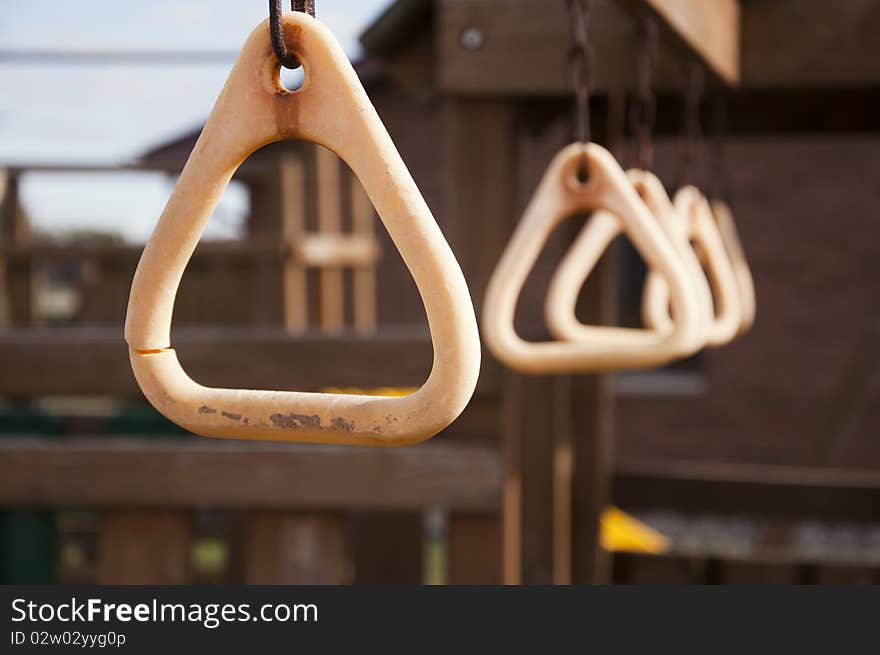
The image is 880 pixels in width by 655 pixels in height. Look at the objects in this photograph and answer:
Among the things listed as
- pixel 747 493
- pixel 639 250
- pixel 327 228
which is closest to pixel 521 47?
pixel 639 250

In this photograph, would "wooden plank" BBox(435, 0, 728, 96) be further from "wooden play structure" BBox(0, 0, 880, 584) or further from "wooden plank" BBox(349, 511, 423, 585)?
"wooden plank" BBox(349, 511, 423, 585)

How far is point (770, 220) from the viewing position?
7.36 m

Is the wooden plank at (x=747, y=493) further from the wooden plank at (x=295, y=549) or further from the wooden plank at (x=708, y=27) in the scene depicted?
the wooden plank at (x=708, y=27)

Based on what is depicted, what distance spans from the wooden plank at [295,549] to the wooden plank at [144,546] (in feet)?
0.41

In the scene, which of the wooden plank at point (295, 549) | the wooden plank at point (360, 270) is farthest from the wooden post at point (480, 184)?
the wooden plank at point (360, 270)

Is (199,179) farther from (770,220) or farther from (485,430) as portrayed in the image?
(770,220)

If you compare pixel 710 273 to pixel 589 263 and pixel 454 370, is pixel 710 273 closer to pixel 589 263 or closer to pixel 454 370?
pixel 589 263

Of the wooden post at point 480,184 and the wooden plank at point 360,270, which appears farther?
the wooden plank at point 360,270

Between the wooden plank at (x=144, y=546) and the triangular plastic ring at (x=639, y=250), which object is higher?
the triangular plastic ring at (x=639, y=250)

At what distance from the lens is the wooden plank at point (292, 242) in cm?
440

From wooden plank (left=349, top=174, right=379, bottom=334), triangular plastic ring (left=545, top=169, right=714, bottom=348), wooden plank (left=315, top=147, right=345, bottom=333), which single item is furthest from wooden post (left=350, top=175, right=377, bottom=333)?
triangular plastic ring (left=545, top=169, right=714, bottom=348)

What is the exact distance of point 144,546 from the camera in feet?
6.59

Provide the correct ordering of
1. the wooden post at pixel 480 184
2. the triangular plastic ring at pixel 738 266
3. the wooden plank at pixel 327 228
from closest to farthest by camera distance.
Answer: the triangular plastic ring at pixel 738 266 < the wooden post at pixel 480 184 < the wooden plank at pixel 327 228

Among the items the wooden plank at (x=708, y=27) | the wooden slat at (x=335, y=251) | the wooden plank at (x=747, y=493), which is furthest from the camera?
the wooden slat at (x=335, y=251)
